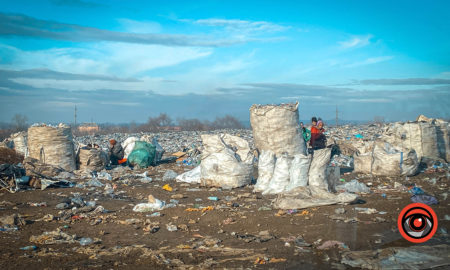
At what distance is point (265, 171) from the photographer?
19.6 feet

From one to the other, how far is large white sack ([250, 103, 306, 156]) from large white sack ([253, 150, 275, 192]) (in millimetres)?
705

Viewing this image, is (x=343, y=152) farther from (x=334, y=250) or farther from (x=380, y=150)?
(x=334, y=250)

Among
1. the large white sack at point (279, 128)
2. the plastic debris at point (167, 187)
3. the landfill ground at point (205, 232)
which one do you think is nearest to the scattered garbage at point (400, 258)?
the landfill ground at point (205, 232)

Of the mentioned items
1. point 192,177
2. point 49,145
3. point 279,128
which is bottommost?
point 192,177

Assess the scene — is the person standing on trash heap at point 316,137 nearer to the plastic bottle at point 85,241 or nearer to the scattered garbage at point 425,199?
the scattered garbage at point 425,199

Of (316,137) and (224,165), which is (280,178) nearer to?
→ (224,165)

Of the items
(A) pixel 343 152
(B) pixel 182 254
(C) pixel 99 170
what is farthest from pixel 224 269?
(A) pixel 343 152

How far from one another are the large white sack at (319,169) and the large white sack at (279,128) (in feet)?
4.04

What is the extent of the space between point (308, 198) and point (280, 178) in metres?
0.86

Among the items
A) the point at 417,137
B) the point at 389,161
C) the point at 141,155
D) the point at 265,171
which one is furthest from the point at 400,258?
the point at 141,155

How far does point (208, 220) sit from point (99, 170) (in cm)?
459

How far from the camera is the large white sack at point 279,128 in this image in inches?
262

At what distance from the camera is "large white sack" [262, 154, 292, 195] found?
5633mm

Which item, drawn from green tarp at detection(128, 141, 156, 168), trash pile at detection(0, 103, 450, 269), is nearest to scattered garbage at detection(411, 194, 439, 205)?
trash pile at detection(0, 103, 450, 269)
